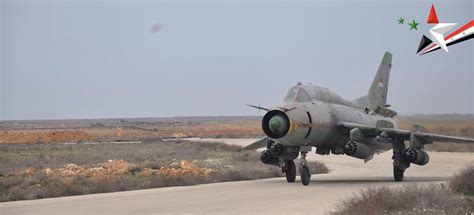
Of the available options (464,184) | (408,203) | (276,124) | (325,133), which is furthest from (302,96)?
(408,203)

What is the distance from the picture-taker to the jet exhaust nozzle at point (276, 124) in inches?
848

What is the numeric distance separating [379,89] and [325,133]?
25.7ft

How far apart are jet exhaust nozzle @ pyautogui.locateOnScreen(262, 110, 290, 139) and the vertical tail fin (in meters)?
7.78

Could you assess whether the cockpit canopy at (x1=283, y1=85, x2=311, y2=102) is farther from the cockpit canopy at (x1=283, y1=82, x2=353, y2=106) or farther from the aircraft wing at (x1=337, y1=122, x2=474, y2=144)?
the aircraft wing at (x1=337, y1=122, x2=474, y2=144)

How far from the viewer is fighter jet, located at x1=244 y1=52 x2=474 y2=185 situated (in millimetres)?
21859

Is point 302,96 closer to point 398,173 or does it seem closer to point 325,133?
point 325,133

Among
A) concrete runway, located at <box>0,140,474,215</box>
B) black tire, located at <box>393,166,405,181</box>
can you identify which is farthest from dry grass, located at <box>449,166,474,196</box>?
black tire, located at <box>393,166,405,181</box>

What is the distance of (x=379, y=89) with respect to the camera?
30.5 metres

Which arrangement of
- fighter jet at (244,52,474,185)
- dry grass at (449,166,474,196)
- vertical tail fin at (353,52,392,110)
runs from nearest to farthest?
dry grass at (449,166,474,196), fighter jet at (244,52,474,185), vertical tail fin at (353,52,392,110)

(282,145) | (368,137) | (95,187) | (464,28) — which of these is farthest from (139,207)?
(368,137)

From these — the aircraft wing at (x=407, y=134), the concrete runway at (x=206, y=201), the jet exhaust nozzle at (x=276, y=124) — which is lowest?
the concrete runway at (x=206, y=201)

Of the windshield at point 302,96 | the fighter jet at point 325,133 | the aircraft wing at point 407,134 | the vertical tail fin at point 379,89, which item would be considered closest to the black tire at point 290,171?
the fighter jet at point 325,133

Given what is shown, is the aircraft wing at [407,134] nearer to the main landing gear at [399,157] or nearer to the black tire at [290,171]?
the main landing gear at [399,157]

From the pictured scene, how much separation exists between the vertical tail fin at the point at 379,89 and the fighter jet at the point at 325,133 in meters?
1.71
